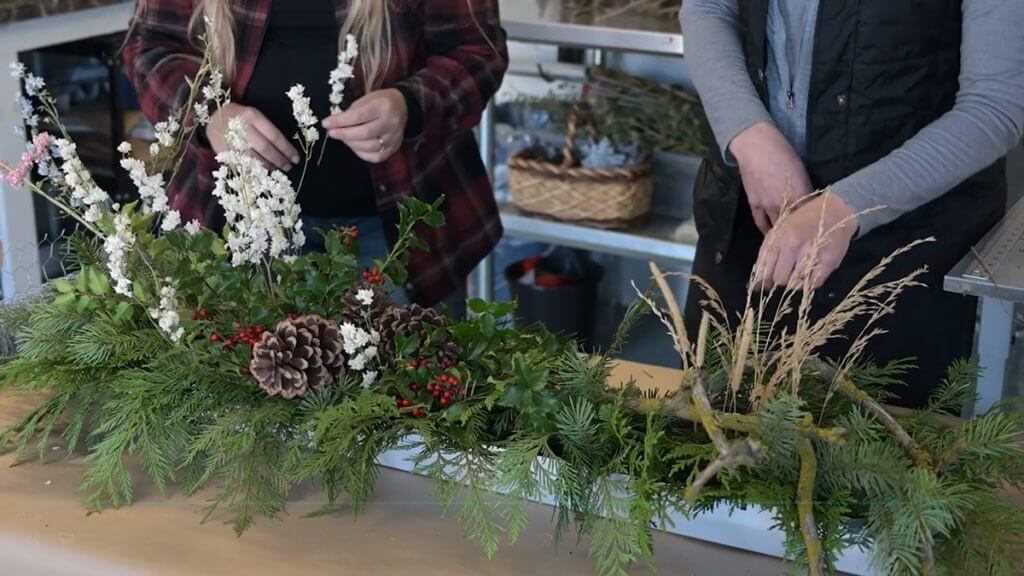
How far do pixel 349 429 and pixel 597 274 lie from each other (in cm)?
220

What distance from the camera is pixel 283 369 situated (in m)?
1.11

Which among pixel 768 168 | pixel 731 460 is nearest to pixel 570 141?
Result: pixel 768 168

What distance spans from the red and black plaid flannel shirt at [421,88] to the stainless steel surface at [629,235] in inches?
34.0

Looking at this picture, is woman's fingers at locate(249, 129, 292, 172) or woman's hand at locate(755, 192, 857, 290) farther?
woman's fingers at locate(249, 129, 292, 172)

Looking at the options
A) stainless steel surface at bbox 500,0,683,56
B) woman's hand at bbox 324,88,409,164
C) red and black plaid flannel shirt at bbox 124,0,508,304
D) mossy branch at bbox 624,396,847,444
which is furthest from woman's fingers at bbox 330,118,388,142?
stainless steel surface at bbox 500,0,683,56

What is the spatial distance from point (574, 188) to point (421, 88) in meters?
1.05

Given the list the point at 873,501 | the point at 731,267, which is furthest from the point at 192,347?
the point at 731,267

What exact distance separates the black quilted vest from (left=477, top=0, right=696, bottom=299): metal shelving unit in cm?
A: 89

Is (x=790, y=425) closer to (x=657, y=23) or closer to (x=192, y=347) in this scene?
(x=192, y=347)

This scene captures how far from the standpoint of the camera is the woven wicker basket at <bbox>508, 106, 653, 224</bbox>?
8.63 ft

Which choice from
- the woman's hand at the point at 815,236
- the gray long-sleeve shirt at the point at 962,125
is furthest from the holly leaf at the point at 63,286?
the gray long-sleeve shirt at the point at 962,125

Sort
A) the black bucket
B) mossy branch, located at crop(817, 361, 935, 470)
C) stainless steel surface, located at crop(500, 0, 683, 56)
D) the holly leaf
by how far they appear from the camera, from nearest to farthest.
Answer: mossy branch, located at crop(817, 361, 935, 470) → the holly leaf → stainless steel surface, located at crop(500, 0, 683, 56) → the black bucket

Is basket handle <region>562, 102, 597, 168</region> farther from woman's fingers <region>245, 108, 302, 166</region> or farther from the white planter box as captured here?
the white planter box

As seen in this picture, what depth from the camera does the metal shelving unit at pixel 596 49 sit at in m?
2.43
